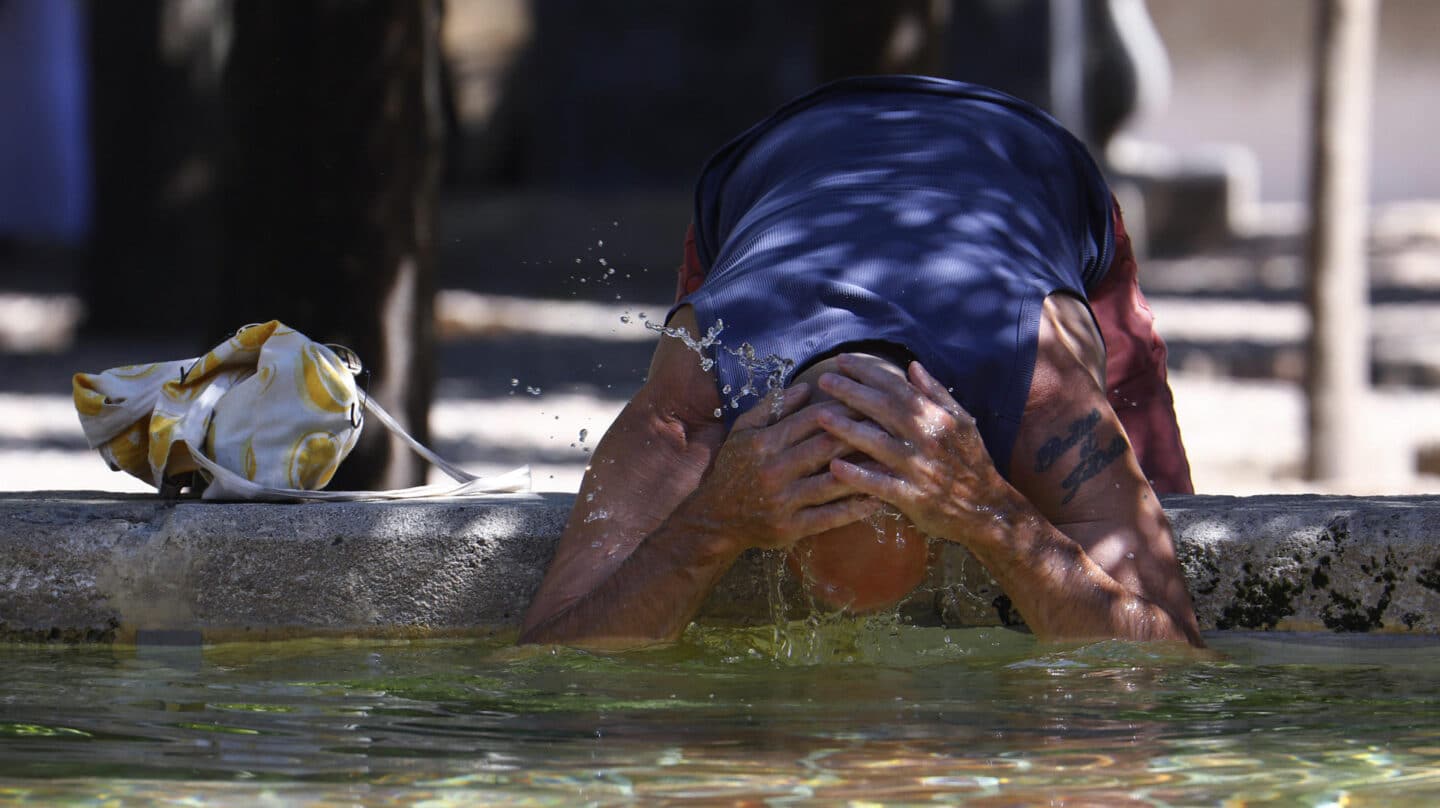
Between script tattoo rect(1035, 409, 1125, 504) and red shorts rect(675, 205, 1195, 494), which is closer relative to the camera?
script tattoo rect(1035, 409, 1125, 504)

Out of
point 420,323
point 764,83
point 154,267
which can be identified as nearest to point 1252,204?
point 764,83

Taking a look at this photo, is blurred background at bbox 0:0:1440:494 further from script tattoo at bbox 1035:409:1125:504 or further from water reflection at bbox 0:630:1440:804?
script tattoo at bbox 1035:409:1125:504

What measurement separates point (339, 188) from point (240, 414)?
4.76ft

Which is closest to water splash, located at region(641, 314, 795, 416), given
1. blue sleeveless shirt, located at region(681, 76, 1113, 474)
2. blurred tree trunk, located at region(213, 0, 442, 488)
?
blue sleeveless shirt, located at region(681, 76, 1113, 474)

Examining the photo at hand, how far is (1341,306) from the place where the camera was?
7.53 m

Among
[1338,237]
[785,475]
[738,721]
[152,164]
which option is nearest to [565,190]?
[152,164]

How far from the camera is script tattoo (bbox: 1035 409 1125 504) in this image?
122 inches

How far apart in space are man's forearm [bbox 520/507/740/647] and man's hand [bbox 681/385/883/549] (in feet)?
0.38

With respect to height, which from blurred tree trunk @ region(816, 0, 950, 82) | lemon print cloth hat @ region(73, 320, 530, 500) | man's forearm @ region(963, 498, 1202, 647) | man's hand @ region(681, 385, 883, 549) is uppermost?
blurred tree trunk @ region(816, 0, 950, 82)

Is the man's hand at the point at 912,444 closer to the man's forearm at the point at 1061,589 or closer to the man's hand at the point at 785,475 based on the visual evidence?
the man's hand at the point at 785,475

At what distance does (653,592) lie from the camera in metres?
3.16

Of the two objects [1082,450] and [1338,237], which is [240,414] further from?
[1338,237]

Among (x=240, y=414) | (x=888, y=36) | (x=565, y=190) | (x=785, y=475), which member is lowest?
A: (x=785, y=475)

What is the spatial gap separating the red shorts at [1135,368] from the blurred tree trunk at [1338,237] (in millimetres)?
3880
